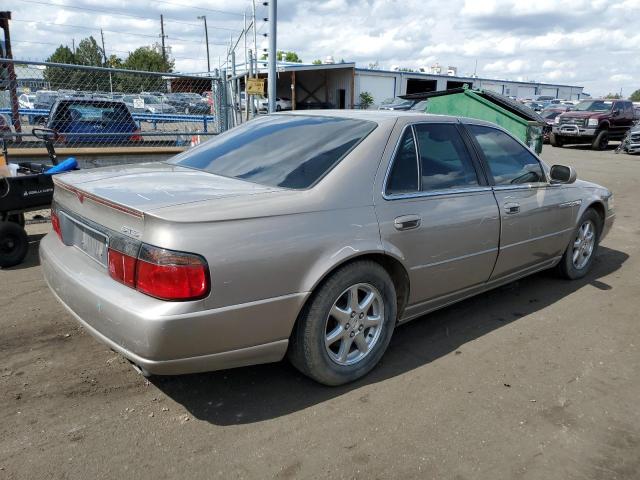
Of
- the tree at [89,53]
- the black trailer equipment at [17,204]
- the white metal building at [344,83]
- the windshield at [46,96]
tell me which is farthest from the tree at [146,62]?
the black trailer equipment at [17,204]

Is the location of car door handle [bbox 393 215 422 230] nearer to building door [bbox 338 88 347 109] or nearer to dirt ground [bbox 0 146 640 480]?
dirt ground [bbox 0 146 640 480]

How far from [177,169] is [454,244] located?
1.93 metres

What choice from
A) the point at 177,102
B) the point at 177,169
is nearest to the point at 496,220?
the point at 177,169

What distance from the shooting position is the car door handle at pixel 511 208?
389 centimetres

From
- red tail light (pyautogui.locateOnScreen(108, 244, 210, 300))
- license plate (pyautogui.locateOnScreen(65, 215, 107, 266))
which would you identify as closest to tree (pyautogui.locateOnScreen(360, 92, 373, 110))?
license plate (pyautogui.locateOnScreen(65, 215, 107, 266))

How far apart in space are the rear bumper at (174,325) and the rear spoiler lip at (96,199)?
0.34 m

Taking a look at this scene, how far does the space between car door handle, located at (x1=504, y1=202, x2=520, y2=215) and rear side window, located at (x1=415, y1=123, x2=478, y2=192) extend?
0.34m

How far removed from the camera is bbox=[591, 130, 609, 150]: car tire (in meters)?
20.3

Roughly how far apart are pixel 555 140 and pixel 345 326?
21409 mm

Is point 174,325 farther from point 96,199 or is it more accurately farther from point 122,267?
point 96,199

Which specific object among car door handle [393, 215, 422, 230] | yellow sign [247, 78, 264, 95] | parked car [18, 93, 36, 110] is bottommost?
car door handle [393, 215, 422, 230]

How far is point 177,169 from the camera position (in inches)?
137

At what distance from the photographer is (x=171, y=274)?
237 centimetres

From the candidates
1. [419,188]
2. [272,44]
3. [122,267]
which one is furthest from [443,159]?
[272,44]
